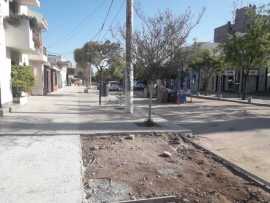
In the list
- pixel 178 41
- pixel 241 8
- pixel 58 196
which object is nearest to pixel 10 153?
pixel 58 196

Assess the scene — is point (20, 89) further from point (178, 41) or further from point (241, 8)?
point (241, 8)

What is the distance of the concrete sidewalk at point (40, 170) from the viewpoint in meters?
4.34

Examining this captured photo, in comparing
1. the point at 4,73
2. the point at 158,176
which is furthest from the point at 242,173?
the point at 4,73

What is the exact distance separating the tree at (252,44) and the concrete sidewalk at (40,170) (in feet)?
58.7

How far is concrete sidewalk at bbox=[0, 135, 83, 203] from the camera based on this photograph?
434 cm

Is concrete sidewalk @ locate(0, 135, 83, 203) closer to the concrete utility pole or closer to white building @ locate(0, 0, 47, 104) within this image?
the concrete utility pole

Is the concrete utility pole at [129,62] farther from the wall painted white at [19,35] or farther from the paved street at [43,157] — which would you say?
the wall painted white at [19,35]

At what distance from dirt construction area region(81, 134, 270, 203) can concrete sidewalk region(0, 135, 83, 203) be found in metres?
0.25

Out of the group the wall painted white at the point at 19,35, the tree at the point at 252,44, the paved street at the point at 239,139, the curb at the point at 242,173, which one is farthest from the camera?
the tree at the point at 252,44

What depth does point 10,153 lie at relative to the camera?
21.3 feet

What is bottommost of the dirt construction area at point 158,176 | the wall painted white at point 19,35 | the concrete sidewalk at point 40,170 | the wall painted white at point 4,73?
the dirt construction area at point 158,176

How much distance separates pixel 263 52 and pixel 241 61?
198cm

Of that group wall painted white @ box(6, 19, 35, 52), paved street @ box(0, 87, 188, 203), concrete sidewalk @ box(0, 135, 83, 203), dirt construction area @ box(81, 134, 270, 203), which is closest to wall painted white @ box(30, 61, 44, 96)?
wall painted white @ box(6, 19, 35, 52)

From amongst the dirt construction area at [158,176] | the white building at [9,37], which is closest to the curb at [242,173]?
the dirt construction area at [158,176]
